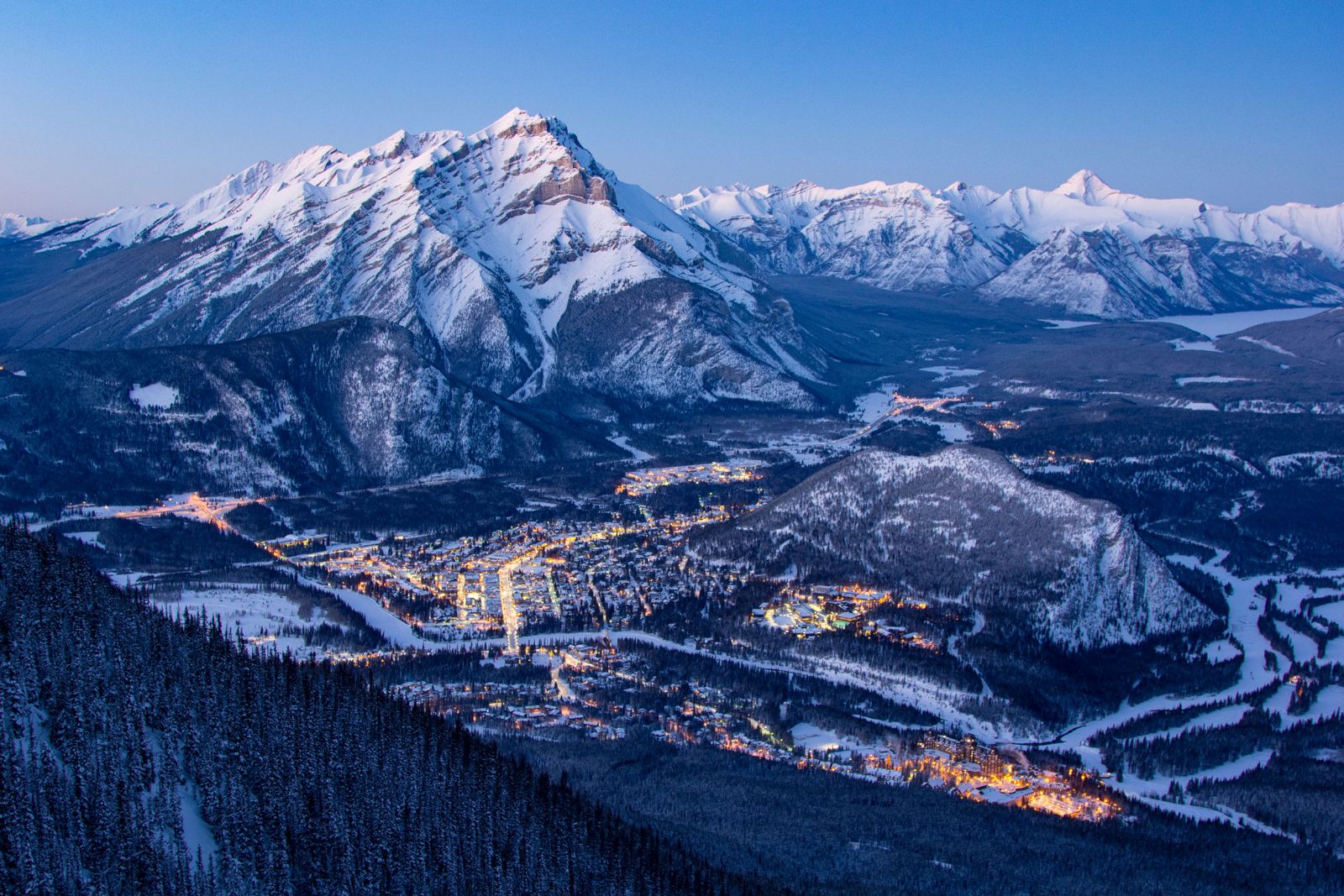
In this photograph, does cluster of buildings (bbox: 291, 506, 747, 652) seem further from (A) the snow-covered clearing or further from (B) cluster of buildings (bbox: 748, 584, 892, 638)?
(A) the snow-covered clearing

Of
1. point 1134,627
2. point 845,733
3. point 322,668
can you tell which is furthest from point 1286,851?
point 322,668

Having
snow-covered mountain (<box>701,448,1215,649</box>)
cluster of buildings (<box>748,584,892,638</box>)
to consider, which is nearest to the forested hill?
cluster of buildings (<box>748,584,892,638</box>)

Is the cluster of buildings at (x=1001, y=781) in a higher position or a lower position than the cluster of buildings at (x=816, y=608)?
lower

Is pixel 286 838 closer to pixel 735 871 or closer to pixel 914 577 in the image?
pixel 735 871

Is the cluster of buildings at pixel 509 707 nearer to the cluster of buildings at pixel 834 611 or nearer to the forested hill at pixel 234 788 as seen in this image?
the forested hill at pixel 234 788

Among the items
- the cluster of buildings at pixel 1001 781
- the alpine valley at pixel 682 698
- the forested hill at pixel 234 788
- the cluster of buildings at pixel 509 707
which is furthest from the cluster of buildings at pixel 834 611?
the forested hill at pixel 234 788

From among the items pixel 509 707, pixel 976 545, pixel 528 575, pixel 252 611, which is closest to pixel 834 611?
pixel 976 545
